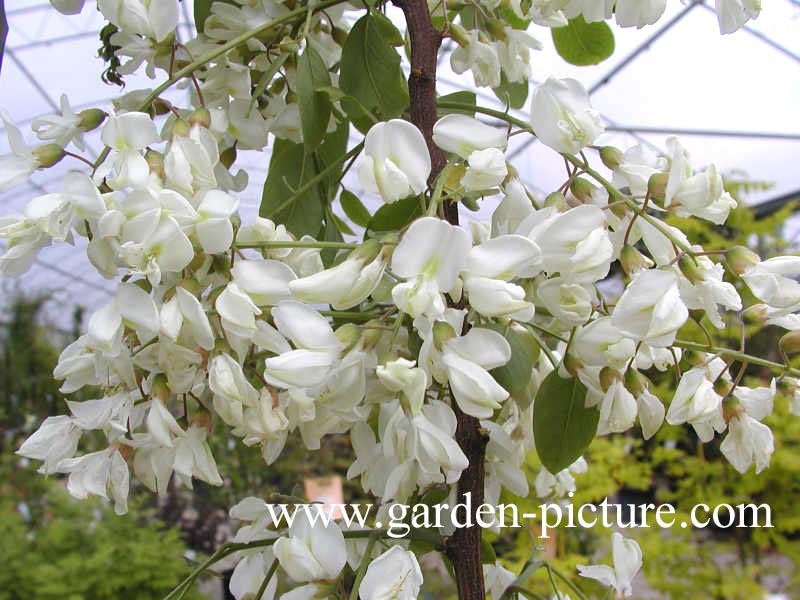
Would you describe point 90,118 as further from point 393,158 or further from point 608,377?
point 608,377

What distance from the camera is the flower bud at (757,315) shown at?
1.40ft

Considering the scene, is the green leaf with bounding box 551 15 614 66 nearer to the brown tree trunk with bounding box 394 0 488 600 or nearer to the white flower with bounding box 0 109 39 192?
the brown tree trunk with bounding box 394 0 488 600

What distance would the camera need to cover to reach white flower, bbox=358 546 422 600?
0.35 metres

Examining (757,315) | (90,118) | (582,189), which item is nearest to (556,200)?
(582,189)

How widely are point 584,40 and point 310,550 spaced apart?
0.43 metres

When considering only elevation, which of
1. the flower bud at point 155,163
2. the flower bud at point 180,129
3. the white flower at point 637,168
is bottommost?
the white flower at point 637,168

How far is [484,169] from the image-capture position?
0.36 metres

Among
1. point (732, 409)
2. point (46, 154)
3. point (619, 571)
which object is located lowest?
point (619, 571)

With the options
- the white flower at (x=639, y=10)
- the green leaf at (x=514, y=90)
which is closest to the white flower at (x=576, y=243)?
the white flower at (x=639, y=10)

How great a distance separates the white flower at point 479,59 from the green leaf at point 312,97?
0.10m

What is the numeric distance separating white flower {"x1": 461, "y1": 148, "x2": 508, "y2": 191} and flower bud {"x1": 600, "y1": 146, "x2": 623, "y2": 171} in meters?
0.07

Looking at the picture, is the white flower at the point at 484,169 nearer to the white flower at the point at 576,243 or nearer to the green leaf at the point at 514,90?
the white flower at the point at 576,243

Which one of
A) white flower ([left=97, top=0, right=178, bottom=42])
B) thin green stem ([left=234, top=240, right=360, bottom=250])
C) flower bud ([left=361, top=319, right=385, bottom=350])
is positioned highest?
white flower ([left=97, top=0, right=178, bottom=42])

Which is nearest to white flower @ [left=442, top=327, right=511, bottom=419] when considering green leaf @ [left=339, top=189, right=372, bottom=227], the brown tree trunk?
the brown tree trunk
